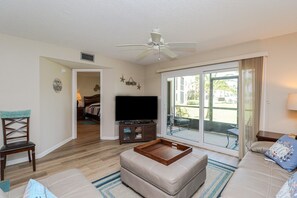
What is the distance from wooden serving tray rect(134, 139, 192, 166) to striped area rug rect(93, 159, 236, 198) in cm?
54

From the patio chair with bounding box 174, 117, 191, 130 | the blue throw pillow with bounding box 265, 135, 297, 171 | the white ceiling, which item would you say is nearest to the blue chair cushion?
the white ceiling

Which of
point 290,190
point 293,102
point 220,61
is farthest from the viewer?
point 220,61

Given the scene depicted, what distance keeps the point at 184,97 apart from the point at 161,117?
99 cm

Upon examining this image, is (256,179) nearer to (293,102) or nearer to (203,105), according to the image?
(293,102)

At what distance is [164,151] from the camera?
7.72ft

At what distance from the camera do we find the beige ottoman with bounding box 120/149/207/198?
1.66 metres

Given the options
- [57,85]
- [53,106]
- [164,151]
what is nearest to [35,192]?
[164,151]

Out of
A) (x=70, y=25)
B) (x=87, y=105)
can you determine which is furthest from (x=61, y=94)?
(x=87, y=105)

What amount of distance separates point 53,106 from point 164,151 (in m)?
2.93

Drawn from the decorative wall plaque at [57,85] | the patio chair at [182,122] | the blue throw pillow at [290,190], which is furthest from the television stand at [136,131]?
the blue throw pillow at [290,190]

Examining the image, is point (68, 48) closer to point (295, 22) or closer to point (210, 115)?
point (210, 115)

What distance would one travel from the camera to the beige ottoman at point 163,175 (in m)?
1.66

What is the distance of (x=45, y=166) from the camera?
9.05 feet

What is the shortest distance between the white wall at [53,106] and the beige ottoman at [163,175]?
2256 mm
